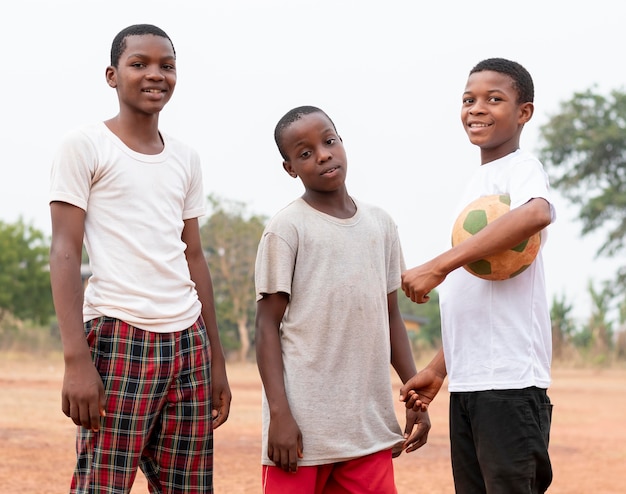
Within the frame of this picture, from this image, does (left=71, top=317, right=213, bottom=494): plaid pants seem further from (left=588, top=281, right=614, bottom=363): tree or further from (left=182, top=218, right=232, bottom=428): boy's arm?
(left=588, top=281, right=614, bottom=363): tree

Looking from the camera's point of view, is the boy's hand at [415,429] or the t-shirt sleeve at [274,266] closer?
the t-shirt sleeve at [274,266]

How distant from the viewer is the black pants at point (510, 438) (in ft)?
9.55

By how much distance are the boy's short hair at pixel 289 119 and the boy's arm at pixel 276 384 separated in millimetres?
559

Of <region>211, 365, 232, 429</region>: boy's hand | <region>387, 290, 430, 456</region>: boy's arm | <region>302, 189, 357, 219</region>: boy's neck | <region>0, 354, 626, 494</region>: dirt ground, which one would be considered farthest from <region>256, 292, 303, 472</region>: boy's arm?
<region>0, 354, 626, 494</region>: dirt ground

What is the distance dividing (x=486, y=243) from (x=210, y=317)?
1.06 m

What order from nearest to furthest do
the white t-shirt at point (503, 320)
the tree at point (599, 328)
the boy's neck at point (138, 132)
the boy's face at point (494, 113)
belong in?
1. the white t-shirt at point (503, 320)
2. the boy's face at point (494, 113)
3. the boy's neck at point (138, 132)
4. the tree at point (599, 328)

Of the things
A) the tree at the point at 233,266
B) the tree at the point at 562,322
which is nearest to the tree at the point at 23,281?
the tree at the point at 233,266

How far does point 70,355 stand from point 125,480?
46 centimetres

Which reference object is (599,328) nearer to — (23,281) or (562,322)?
(562,322)

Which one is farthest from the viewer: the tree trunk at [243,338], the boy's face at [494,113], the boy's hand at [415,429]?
the tree trunk at [243,338]

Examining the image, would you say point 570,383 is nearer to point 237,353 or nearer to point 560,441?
point 560,441

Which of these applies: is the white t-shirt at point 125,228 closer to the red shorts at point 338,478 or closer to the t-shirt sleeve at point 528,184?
the red shorts at point 338,478

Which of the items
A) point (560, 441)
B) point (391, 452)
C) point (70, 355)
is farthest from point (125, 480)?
point (560, 441)

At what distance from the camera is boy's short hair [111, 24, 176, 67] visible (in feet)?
10.8
